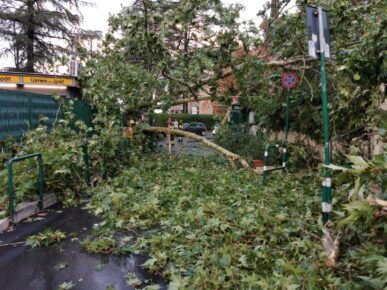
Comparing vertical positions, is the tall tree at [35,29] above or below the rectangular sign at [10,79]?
above

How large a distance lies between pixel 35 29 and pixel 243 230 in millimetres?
23290

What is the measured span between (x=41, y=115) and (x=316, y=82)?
731 cm

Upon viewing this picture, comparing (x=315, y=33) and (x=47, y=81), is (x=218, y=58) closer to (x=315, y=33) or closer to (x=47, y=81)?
(x=47, y=81)

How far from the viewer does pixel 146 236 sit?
492cm

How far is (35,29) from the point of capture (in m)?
23.5

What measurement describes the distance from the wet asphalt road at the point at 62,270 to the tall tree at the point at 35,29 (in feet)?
67.5

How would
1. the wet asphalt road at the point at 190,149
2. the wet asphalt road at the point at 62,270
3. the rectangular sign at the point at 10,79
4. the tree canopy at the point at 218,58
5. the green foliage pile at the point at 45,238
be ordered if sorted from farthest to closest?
1. the wet asphalt road at the point at 190,149
2. the rectangular sign at the point at 10,79
3. the tree canopy at the point at 218,58
4. the green foliage pile at the point at 45,238
5. the wet asphalt road at the point at 62,270

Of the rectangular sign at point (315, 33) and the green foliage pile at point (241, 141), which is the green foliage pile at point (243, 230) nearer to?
the rectangular sign at point (315, 33)

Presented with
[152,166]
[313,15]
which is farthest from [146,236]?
[152,166]

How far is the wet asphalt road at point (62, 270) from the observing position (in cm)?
363

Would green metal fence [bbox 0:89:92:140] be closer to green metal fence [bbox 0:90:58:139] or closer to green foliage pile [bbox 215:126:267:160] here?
green metal fence [bbox 0:90:58:139]

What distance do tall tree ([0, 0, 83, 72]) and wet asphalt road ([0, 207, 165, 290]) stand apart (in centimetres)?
2059

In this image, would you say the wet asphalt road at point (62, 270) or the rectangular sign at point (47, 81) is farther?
the rectangular sign at point (47, 81)

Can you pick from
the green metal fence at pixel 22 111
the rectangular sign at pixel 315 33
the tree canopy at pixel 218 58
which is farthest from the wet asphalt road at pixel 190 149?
the rectangular sign at pixel 315 33
